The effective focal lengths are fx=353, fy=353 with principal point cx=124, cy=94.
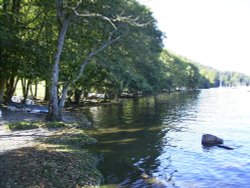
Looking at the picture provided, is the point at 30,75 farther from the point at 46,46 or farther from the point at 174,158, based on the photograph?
the point at 174,158

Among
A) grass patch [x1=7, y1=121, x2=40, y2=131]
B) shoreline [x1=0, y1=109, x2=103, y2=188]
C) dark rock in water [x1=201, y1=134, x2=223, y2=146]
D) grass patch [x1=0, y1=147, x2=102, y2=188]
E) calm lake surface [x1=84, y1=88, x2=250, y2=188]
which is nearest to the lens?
grass patch [x1=0, y1=147, x2=102, y2=188]

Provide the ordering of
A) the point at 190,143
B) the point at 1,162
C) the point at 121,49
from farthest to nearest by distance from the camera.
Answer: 1. the point at 121,49
2. the point at 190,143
3. the point at 1,162

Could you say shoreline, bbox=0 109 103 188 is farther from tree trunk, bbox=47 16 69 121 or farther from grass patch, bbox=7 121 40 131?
tree trunk, bbox=47 16 69 121

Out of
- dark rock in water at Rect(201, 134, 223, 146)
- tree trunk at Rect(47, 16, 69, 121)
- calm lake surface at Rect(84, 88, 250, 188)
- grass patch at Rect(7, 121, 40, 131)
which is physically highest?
tree trunk at Rect(47, 16, 69, 121)

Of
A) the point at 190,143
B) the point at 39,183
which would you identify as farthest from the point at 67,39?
the point at 39,183

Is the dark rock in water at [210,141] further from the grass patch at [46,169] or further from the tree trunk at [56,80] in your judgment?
the tree trunk at [56,80]

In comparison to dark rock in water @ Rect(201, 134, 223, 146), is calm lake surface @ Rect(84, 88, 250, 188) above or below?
below

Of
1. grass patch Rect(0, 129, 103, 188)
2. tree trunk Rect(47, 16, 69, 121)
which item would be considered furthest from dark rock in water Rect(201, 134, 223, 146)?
tree trunk Rect(47, 16, 69, 121)

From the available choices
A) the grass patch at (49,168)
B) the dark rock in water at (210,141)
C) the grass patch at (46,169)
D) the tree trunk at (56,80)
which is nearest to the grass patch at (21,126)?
the tree trunk at (56,80)

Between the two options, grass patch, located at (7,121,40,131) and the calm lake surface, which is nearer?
the calm lake surface

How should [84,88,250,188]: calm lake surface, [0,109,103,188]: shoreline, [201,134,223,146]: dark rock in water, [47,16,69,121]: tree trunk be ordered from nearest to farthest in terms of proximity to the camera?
[0,109,103,188]: shoreline < [84,88,250,188]: calm lake surface < [201,134,223,146]: dark rock in water < [47,16,69,121]: tree trunk

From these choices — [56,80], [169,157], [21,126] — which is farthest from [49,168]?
[56,80]

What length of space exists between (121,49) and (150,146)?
18844 millimetres

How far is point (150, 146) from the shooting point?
87.1ft
